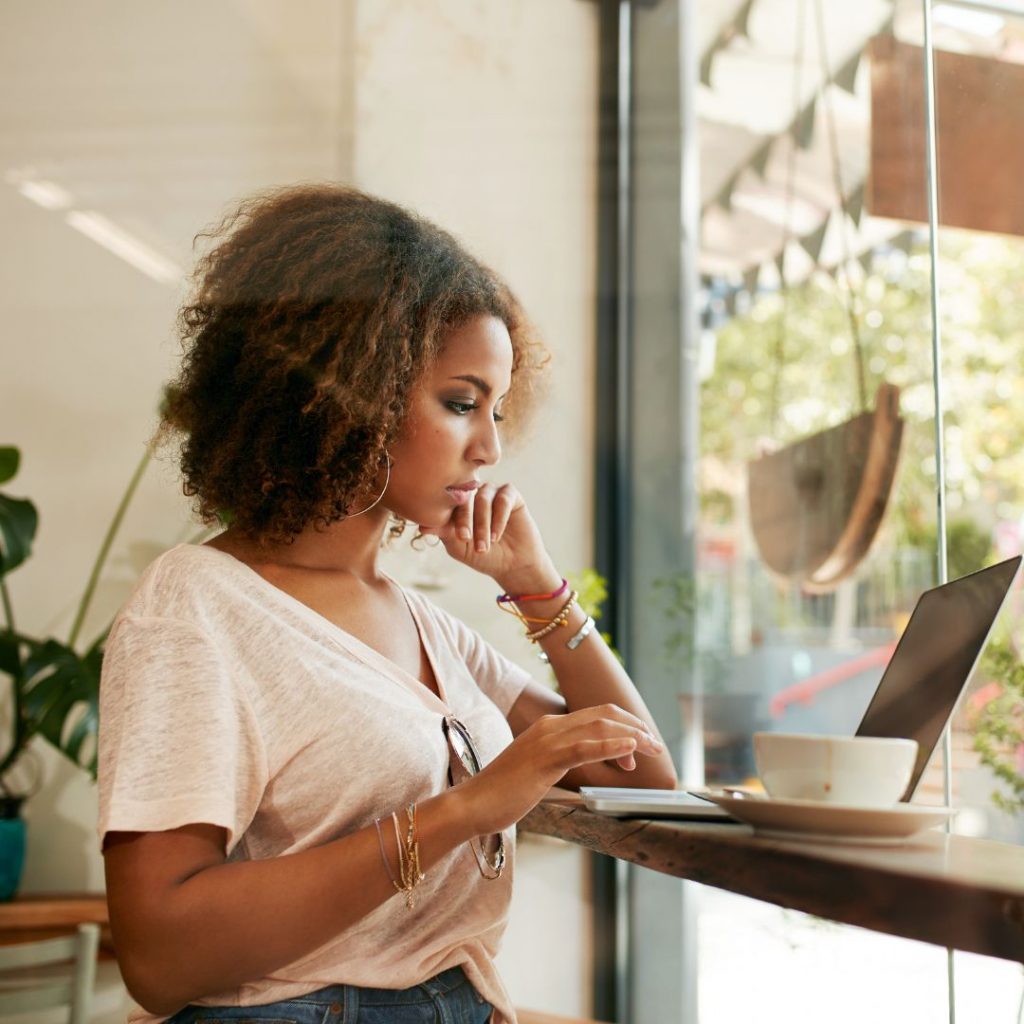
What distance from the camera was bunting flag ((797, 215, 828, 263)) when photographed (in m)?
2.12

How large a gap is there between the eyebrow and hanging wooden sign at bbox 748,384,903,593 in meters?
0.84

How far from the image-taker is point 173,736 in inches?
36.1

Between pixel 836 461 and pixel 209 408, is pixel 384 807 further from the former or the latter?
pixel 836 461

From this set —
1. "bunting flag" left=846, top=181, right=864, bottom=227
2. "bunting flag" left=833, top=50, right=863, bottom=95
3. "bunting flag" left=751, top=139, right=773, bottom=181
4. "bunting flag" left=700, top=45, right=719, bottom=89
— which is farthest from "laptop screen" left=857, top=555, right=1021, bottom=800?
"bunting flag" left=700, top=45, right=719, bottom=89

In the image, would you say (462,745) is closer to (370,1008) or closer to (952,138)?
(370,1008)

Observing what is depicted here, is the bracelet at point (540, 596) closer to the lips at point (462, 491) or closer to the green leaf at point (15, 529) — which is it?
the lips at point (462, 491)

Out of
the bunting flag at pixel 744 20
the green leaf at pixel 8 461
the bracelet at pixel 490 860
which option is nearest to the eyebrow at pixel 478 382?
the bracelet at pixel 490 860

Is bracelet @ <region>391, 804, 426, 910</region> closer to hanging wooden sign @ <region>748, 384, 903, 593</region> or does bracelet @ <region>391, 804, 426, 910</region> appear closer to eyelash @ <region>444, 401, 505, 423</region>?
eyelash @ <region>444, 401, 505, 423</region>

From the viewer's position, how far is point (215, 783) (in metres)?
0.90

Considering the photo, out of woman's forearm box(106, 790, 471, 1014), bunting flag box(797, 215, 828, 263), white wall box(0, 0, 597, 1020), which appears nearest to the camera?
woman's forearm box(106, 790, 471, 1014)

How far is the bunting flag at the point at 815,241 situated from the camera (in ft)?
6.94

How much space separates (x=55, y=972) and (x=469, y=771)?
1.31 m

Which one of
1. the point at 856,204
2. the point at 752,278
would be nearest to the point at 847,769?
the point at 856,204

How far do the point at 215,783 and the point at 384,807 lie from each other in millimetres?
175
